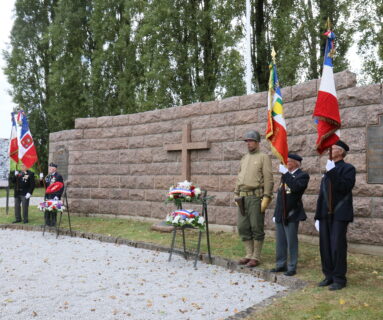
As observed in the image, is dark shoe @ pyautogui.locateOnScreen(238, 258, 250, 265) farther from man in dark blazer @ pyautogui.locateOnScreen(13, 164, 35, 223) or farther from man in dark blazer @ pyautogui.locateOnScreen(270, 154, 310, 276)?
man in dark blazer @ pyautogui.locateOnScreen(13, 164, 35, 223)

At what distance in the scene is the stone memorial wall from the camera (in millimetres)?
7027

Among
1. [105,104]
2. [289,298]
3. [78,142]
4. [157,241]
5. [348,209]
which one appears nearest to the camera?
[289,298]

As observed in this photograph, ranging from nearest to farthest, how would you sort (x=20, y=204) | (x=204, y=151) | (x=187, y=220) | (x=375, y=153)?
(x=375, y=153) < (x=187, y=220) < (x=204, y=151) < (x=20, y=204)

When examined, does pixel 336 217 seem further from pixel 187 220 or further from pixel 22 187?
pixel 22 187

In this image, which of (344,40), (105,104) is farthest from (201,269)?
(105,104)

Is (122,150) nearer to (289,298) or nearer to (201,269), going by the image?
(201,269)

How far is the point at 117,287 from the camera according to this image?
18.4 ft

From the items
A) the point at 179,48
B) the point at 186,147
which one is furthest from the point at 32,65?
the point at 186,147

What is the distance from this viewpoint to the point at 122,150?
12.0m

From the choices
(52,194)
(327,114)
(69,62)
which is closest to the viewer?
(327,114)

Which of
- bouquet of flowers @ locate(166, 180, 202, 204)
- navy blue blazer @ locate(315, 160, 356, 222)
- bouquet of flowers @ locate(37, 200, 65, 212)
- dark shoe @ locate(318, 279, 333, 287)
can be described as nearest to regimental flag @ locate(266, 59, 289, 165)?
navy blue blazer @ locate(315, 160, 356, 222)

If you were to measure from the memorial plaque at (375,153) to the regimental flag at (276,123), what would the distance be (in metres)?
1.62

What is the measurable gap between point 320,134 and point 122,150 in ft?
24.9

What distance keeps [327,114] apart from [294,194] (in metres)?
1.35
